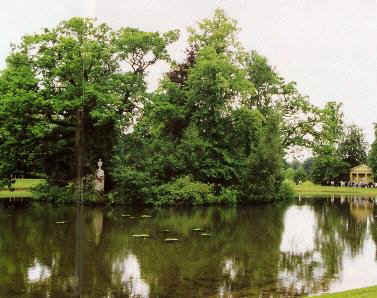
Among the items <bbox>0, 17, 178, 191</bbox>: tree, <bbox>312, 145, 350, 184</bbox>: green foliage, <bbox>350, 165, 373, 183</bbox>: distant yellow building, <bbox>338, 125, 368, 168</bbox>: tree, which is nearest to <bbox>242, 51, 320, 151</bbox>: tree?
<bbox>0, 17, 178, 191</bbox>: tree

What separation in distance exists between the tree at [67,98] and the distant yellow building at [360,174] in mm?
34247

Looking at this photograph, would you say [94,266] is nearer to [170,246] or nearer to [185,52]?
[170,246]

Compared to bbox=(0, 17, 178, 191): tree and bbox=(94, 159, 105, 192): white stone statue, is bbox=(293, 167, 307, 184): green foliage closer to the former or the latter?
bbox=(0, 17, 178, 191): tree

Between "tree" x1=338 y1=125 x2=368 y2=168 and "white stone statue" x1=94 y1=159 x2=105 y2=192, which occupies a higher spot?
"tree" x1=338 y1=125 x2=368 y2=168

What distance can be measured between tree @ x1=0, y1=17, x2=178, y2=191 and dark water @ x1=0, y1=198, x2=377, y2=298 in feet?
29.1

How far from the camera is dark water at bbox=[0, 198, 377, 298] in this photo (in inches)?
359

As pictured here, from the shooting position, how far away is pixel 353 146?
187ft

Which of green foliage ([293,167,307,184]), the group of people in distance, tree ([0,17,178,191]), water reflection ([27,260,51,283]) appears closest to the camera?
water reflection ([27,260,51,283])

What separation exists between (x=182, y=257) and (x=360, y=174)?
50028 mm

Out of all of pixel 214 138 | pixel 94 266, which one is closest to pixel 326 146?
pixel 214 138

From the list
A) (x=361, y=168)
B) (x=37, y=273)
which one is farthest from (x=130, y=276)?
(x=361, y=168)

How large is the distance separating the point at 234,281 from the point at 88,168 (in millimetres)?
20795

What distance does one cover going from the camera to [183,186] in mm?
28969

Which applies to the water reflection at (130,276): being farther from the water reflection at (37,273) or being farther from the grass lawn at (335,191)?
the grass lawn at (335,191)
